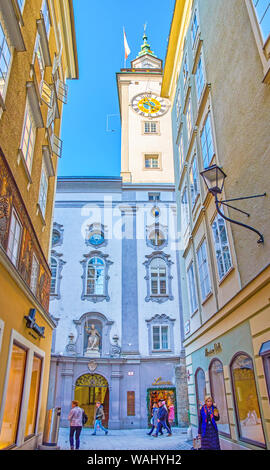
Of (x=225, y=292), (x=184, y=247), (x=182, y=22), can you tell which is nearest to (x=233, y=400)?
(x=225, y=292)

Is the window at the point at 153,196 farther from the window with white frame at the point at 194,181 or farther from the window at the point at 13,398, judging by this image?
the window at the point at 13,398

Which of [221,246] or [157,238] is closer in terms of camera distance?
[221,246]

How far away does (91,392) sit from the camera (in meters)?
24.8

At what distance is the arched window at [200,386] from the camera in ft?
40.4

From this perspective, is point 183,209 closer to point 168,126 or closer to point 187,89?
point 187,89

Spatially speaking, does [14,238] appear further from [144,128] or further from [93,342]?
[144,128]

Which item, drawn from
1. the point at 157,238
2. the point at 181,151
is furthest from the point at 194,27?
the point at 157,238

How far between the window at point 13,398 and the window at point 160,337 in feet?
55.6

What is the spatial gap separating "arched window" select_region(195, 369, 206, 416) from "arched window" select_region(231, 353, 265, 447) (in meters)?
3.52

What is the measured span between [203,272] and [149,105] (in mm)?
26428

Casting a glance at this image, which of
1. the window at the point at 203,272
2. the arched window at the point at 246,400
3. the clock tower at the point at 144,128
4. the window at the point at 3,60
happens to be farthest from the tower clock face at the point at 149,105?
the arched window at the point at 246,400

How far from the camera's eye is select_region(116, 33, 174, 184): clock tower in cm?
3272

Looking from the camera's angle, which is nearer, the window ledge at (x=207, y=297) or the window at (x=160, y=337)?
the window ledge at (x=207, y=297)

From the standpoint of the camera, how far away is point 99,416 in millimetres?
18984
